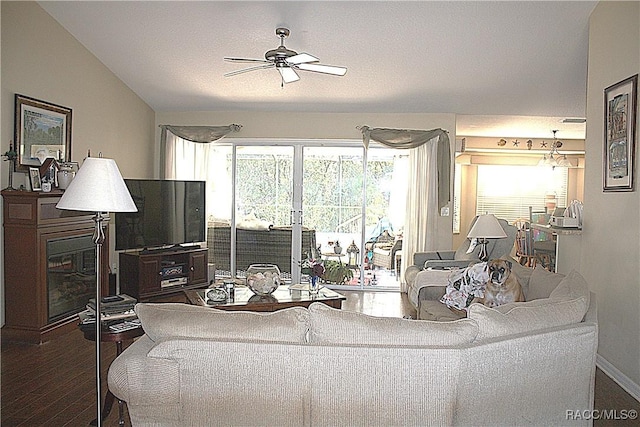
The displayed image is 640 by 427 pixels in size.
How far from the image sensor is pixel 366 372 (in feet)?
7.43

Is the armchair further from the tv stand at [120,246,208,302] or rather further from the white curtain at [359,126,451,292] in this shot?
the tv stand at [120,246,208,302]

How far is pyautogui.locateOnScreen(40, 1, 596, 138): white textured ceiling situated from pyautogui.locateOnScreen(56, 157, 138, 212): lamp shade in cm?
267

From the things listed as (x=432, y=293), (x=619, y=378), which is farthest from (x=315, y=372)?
(x=432, y=293)

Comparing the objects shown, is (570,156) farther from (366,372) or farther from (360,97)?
(366,372)

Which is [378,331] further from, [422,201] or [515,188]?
[515,188]

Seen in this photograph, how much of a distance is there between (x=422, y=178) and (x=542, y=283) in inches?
150

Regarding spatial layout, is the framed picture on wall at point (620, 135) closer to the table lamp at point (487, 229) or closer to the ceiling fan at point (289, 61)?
the table lamp at point (487, 229)

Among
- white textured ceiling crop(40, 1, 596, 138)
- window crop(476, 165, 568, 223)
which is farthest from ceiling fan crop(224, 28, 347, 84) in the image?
window crop(476, 165, 568, 223)

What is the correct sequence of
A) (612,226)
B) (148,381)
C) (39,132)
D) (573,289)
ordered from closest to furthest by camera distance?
(148,381) → (573,289) → (612,226) → (39,132)

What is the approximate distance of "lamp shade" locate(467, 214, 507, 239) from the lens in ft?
18.5

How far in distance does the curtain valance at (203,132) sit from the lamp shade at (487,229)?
11.2 ft

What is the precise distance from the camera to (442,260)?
6812mm

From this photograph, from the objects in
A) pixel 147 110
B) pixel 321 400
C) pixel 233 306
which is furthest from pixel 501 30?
pixel 147 110

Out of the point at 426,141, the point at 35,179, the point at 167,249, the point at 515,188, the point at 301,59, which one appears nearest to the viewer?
the point at 301,59
